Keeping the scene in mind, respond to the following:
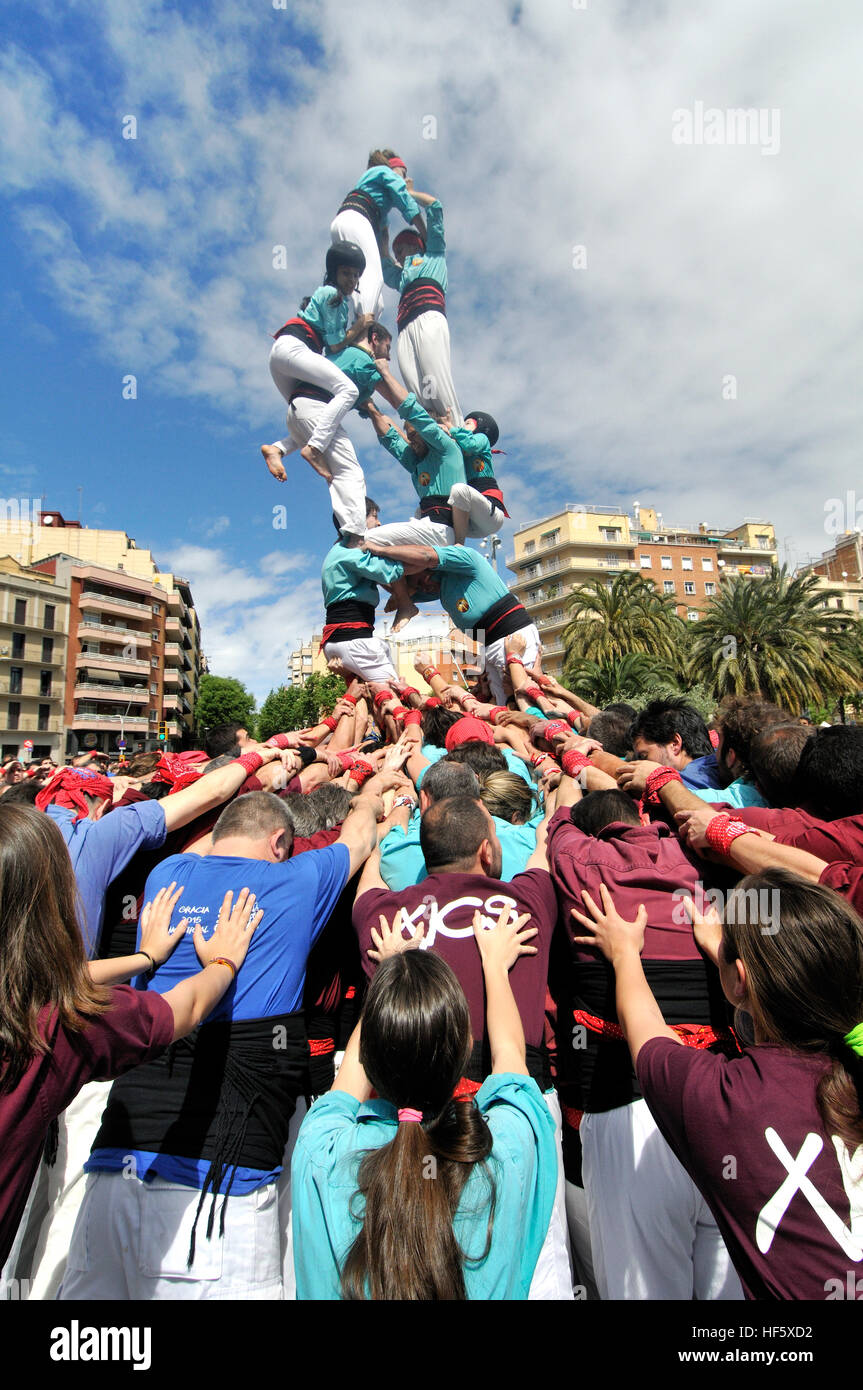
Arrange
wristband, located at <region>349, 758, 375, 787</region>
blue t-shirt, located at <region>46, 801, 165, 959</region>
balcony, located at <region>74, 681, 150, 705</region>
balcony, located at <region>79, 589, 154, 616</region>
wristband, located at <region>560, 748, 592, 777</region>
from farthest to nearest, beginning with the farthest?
balcony, located at <region>79, 589, 154, 616</region> < balcony, located at <region>74, 681, 150, 705</region> < wristband, located at <region>349, 758, 375, 787</region> < wristband, located at <region>560, 748, 592, 777</region> < blue t-shirt, located at <region>46, 801, 165, 959</region>

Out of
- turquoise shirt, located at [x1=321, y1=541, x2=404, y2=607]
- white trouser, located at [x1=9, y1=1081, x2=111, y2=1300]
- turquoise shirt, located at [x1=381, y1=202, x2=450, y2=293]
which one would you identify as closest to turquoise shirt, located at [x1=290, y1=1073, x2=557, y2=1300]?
white trouser, located at [x1=9, y1=1081, x2=111, y2=1300]

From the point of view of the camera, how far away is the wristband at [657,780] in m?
3.03

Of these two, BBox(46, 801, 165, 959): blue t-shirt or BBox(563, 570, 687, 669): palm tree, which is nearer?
BBox(46, 801, 165, 959): blue t-shirt

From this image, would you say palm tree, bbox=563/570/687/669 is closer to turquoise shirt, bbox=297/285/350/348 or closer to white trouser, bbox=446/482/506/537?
white trouser, bbox=446/482/506/537

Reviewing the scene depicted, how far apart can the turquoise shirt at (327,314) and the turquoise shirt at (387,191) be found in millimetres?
2393

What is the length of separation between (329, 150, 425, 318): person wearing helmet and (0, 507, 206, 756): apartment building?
125 feet

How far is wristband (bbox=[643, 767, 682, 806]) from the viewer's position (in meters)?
3.03

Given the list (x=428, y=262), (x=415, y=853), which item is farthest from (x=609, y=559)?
(x=415, y=853)

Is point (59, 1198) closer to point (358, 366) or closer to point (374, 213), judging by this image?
point (358, 366)

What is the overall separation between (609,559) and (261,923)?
5861 centimetres

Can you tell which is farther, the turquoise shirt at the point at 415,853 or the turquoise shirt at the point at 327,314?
the turquoise shirt at the point at 327,314

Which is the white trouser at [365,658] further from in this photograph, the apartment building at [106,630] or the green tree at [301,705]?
the apartment building at [106,630]

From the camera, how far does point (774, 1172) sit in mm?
1341

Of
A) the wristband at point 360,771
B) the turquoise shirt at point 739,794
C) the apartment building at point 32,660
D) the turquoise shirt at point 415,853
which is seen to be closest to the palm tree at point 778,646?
the wristband at point 360,771
